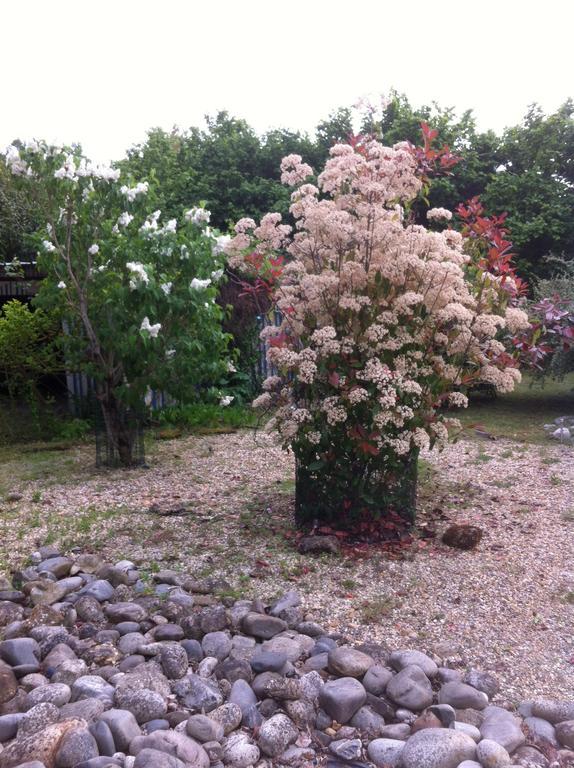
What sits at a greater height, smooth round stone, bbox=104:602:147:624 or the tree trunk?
the tree trunk

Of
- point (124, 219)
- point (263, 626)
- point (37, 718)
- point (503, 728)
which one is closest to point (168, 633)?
point (263, 626)

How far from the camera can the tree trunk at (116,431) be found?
620cm

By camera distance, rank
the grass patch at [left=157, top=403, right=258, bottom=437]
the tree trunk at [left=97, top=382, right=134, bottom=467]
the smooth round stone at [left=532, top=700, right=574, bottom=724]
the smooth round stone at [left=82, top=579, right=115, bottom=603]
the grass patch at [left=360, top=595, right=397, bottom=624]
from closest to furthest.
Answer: the smooth round stone at [left=532, top=700, right=574, bottom=724], the grass patch at [left=360, top=595, right=397, bottom=624], the smooth round stone at [left=82, top=579, right=115, bottom=603], the tree trunk at [left=97, top=382, right=134, bottom=467], the grass patch at [left=157, top=403, right=258, bottom=437]

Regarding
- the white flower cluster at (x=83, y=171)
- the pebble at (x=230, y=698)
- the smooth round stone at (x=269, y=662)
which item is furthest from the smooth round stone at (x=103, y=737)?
the white flower cluster at (x=83, y=171)

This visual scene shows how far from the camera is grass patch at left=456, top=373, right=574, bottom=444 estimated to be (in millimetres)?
7719

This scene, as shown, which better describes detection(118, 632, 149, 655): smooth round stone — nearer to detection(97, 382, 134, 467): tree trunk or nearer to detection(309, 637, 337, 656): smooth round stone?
detection(309, 637, 337, 656): smooth round stone

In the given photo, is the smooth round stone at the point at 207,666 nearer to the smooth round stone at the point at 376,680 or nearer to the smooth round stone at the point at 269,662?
the smooth round stone at the point at 269,662

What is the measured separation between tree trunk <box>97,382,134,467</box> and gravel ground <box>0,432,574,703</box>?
0.21m

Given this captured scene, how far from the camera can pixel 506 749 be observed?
238cm

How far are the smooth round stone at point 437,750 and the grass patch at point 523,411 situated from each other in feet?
17.0

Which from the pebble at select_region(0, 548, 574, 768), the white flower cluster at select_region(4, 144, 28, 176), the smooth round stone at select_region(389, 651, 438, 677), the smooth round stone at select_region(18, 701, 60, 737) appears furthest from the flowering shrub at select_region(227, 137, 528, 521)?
the white flower cluster at select_region(4, 144, 28, 176)

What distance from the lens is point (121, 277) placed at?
5887mm

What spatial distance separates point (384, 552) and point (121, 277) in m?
3.19

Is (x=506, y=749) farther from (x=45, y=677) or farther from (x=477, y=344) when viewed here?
(x=477, y=344)
